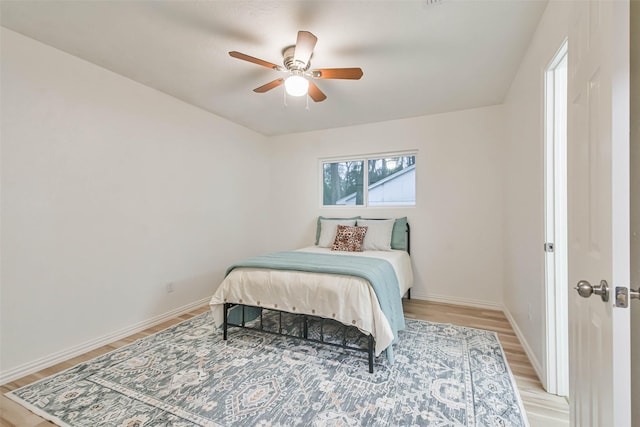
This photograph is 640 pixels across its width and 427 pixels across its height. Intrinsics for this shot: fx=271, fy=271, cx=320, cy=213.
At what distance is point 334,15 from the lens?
1747 mm

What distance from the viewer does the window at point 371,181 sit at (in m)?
3.76

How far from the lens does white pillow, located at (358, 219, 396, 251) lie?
3.39 metres

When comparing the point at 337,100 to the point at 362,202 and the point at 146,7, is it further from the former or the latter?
the point at 146,7

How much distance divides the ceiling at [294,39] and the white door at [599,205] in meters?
0.94

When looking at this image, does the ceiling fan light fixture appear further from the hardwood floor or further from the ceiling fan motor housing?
the hardwood floor

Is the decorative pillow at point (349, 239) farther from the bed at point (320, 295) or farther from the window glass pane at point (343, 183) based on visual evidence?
the window glass pane at point (343, 183)

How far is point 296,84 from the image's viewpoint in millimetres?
2004

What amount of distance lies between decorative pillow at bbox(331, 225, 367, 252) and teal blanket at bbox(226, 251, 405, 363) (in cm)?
74

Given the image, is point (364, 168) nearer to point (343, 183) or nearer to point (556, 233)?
point (343, 183)

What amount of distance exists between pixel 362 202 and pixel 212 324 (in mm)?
2504

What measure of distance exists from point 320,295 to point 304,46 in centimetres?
177

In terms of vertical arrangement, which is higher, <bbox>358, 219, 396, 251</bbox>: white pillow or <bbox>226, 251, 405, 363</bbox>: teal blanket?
<bbox>358, 219, 396, 251</bbox>: white pillow

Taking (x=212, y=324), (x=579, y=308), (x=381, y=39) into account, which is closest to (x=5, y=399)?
(x=212, y=324)

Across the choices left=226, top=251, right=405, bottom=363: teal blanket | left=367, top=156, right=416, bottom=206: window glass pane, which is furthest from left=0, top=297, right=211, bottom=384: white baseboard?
left=367, top=156, right=416, bottom=206: window glass pane
